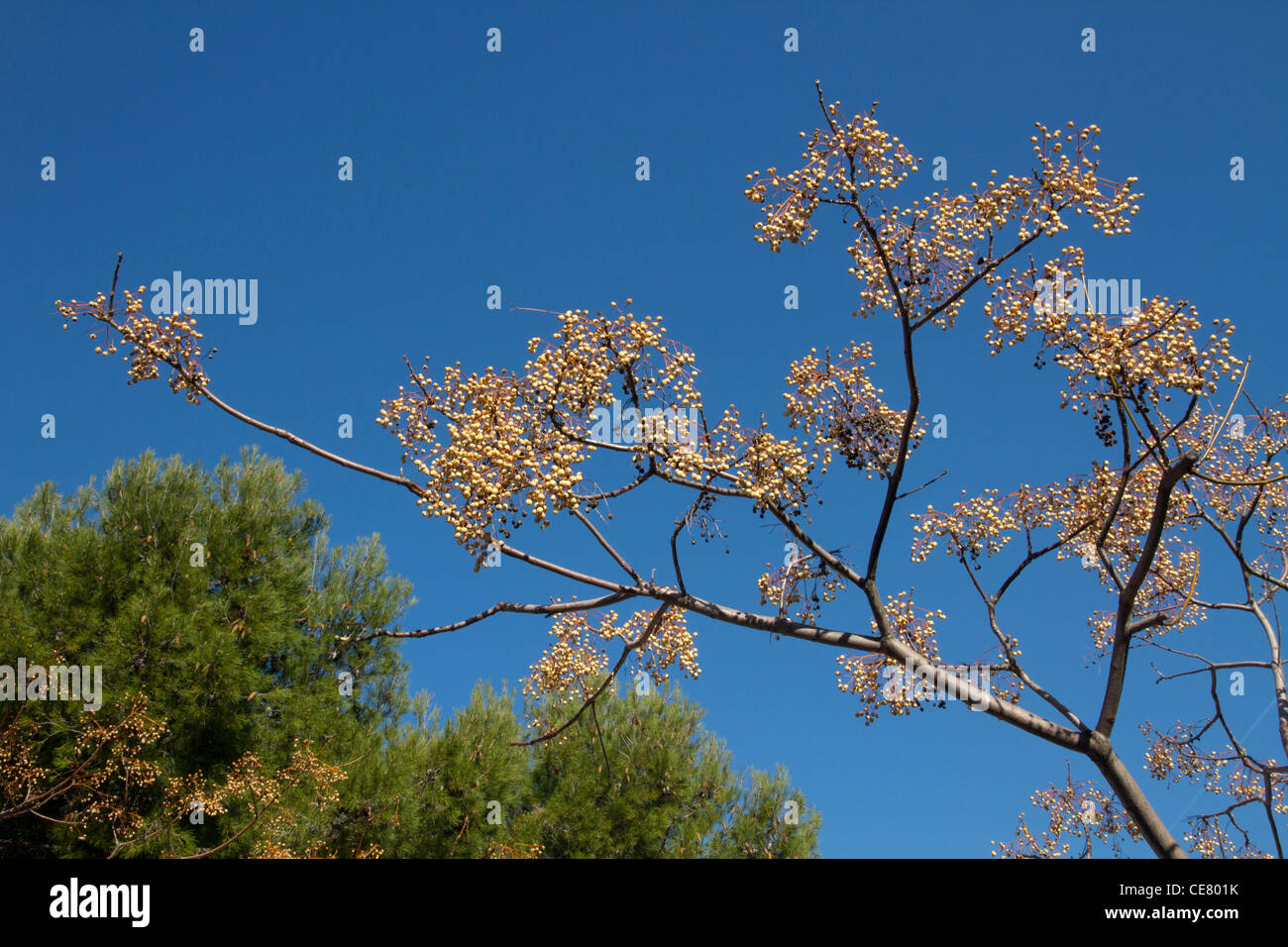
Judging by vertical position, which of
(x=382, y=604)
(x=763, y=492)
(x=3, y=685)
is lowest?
(x=763, y=492)

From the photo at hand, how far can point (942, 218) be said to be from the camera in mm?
5520

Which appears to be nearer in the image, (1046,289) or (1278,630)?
(1046,289)

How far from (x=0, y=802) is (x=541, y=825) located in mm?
7703

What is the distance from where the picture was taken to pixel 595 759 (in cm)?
1755
